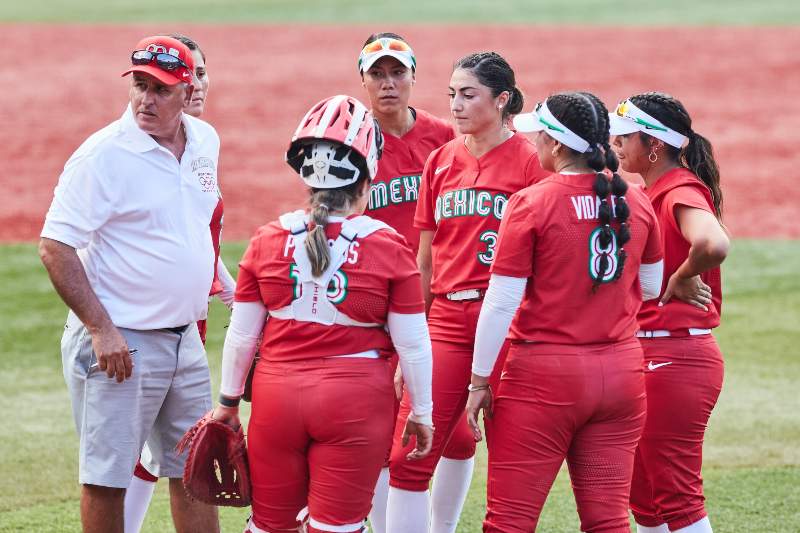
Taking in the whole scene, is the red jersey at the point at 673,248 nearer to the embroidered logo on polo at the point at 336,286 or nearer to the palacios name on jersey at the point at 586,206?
the palacios name on jersey at the point at 586,206

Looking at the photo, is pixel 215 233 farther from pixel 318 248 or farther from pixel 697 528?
pixel 697 528

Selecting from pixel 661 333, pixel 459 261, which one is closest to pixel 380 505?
pixel 459 261

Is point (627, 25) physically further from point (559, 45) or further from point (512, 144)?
point (512, 144)

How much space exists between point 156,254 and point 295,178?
35.4ft

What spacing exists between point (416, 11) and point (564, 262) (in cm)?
2553

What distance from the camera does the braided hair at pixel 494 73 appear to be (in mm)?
4934

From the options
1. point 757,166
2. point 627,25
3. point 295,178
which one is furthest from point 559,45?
point 295,178

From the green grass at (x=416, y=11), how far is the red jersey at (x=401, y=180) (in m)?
22.0

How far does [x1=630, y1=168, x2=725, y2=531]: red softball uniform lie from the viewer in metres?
4.56

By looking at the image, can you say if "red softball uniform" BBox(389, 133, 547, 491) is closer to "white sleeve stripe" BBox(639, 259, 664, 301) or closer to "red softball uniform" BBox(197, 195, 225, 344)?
"white sleeve stripe" BBox(639, 259, 664, 301)

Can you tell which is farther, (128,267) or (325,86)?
(325,86)

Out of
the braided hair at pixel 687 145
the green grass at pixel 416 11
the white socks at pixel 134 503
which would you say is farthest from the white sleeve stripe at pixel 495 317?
the green grass at pixel 416 11

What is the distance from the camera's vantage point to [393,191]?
17.9ft

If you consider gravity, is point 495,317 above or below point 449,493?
above
